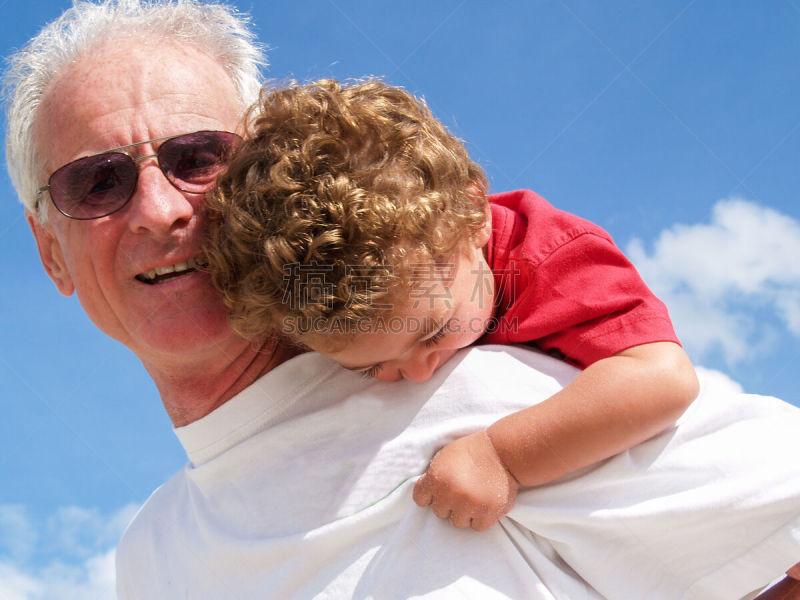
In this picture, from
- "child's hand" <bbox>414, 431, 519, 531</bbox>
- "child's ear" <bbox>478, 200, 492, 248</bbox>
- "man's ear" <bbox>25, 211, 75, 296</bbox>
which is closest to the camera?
"child's hand" <bbox>414, 431, 519, 531</bbox>

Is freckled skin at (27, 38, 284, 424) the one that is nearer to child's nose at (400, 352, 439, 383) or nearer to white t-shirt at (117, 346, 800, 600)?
white t-shirt at (117, 346, 800, 600)

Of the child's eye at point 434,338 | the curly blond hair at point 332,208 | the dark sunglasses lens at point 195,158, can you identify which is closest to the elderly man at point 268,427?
the dark sunglasses lens at point 195,158

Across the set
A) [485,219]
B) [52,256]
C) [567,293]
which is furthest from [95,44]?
[567,293]

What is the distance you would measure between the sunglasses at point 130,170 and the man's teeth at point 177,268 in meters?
0.21

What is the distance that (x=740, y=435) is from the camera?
1618 millimetres

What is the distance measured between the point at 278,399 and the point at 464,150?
0.92m

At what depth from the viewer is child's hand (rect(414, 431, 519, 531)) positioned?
1.49 metres

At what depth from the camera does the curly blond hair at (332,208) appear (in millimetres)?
1572

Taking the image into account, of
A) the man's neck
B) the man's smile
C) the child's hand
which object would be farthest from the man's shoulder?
the child's hand

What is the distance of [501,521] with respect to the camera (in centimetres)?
159

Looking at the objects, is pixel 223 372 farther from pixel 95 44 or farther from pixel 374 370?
pixel 95 44

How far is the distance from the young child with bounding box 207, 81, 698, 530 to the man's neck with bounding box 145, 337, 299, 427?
25cm

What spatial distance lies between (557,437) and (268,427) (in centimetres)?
87

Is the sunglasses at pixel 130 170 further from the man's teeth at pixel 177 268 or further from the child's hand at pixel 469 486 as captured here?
the child's hand at pixel 469 486
